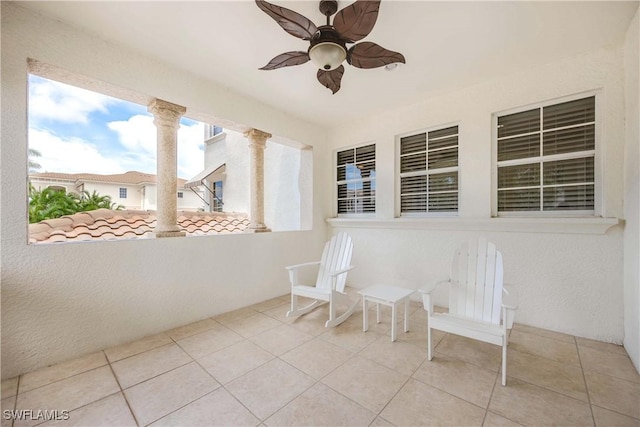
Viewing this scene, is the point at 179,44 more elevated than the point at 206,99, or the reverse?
the point at 179,44

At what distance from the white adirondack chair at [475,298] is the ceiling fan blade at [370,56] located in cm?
179

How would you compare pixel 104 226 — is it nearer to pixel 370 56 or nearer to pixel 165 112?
pixel 165 112

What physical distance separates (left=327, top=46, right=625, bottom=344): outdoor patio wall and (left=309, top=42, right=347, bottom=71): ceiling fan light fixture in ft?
4.78

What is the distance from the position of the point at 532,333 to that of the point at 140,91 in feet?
15.6

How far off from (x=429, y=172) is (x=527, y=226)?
1307mm

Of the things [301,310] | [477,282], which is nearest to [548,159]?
[477,282]

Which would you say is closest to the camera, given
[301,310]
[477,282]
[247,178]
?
[477,282]

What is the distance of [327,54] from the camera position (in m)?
1.66

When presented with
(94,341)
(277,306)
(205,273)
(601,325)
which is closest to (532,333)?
(601,325)

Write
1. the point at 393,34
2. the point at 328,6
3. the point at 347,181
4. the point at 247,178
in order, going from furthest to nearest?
the point at 247,178, the point at 347,181, the point at 393,34, the point at 328,6

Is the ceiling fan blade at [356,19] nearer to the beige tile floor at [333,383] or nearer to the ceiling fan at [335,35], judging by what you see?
the ceiling fan at [335,35]

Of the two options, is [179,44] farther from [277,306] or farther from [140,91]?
[277,306]

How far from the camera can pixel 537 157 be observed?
2.74 metres

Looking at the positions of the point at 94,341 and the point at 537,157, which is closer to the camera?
the point at 94,341
